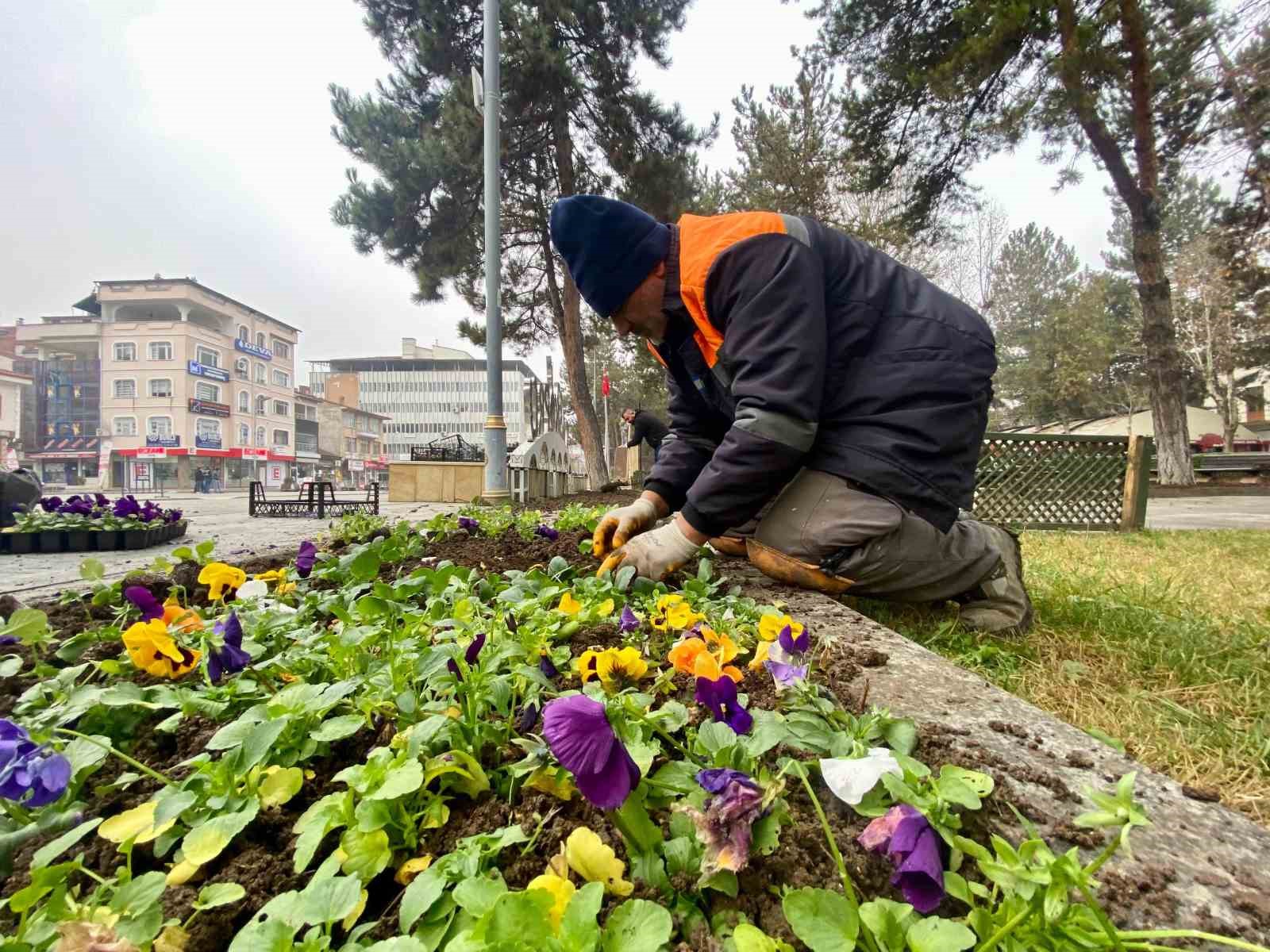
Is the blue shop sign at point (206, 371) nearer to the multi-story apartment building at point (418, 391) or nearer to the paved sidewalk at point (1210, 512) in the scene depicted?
the multi-story apartment building at point (418, 391)

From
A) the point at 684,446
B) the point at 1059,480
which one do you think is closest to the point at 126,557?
the point at 684,446

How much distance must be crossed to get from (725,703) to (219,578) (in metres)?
1.21

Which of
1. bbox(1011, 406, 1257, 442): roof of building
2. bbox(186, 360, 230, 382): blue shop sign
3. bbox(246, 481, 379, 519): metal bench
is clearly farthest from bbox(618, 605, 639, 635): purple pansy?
bbox(186, 360, 230, 382): blue shop sign

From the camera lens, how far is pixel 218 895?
52cm

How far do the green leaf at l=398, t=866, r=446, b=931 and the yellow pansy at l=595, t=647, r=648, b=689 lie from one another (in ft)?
1.28

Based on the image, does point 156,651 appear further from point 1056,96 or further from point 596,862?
point 1056,96

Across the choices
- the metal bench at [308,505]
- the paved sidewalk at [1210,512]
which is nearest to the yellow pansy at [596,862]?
the metal bench at [308,505]

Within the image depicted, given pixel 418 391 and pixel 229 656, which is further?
pixel 418 391

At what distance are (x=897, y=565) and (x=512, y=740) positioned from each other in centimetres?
135

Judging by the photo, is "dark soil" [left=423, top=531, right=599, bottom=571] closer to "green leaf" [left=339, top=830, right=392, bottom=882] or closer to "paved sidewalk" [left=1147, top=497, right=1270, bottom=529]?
"green leaf" [left=339, top=830, right=392, bottom=882]

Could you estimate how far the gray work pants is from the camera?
1659 mm

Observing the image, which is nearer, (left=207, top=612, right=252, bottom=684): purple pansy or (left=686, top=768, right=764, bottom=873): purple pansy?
(left=686, top=768, right=764, bottom=873): purple pansy

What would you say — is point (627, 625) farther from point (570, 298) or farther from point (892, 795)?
point (570, 298)

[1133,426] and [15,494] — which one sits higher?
[1133,426]
